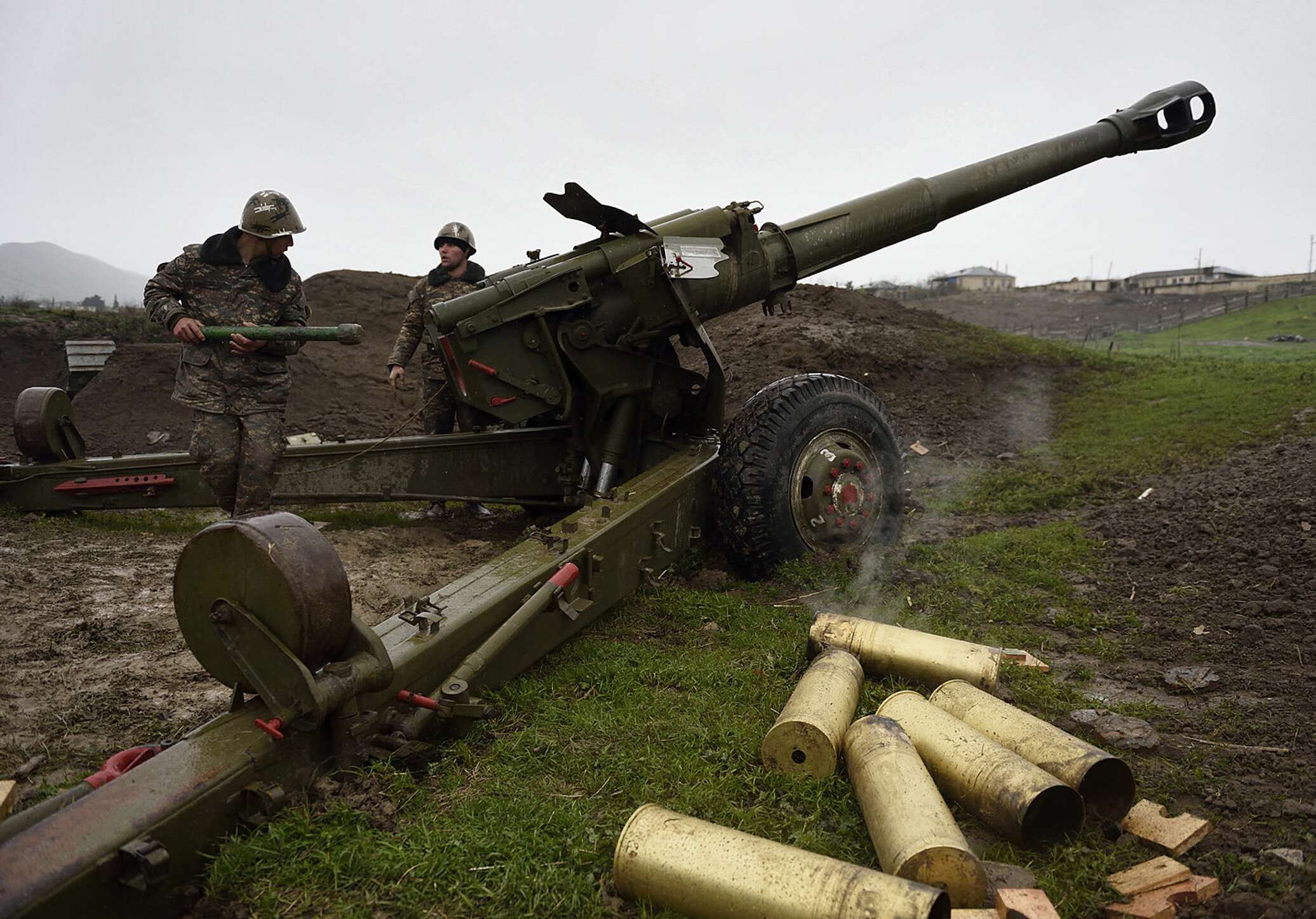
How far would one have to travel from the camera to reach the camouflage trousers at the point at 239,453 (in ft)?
16.5

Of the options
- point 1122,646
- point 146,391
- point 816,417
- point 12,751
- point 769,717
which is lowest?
point 1122,646

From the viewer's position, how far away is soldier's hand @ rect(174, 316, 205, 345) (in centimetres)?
470

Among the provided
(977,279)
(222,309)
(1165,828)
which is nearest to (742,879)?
(1165,828)

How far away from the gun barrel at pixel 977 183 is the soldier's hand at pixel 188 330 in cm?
340

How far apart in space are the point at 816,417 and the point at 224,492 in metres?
3.47

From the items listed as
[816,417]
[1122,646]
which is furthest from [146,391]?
[1122,646]

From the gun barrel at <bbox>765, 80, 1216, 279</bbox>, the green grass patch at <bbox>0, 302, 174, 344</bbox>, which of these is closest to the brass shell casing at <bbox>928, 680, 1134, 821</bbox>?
the gun barrel at <bbox>765, 80, 1216, 279</bbox>

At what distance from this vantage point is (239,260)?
5027 mm

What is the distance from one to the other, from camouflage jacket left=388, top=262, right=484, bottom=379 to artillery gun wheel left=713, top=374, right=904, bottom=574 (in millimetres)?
3221

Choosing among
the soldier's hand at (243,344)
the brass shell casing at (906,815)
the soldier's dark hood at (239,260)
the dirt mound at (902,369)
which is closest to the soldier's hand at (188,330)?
the soldier's hand at (243,344)

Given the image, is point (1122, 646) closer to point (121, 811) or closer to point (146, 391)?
point (121, 811)

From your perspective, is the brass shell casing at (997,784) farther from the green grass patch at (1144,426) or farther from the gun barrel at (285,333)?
the green grass patch at (1144,426)

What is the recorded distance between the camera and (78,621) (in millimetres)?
4402

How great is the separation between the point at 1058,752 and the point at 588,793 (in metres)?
1.49
